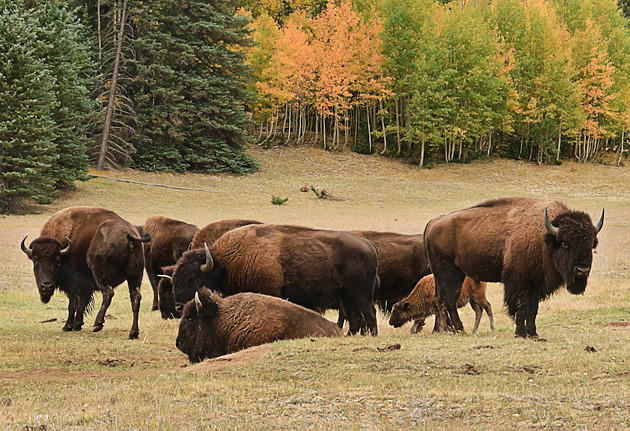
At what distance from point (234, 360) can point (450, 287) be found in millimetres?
4505

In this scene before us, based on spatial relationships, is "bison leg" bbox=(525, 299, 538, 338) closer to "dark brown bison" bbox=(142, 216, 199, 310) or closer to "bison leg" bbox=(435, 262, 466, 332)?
"bison leg" bbox=(435, 262, 466, 332)

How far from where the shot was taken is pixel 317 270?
11.1 meters

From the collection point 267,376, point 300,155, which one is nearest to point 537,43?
point 300,155

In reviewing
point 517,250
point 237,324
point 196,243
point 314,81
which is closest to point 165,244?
point 196,243

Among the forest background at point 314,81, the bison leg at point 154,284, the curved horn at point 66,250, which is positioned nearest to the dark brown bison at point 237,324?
the curved horn at point 66,250

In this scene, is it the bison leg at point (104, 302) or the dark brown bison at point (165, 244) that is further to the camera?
the dark brown bison at point (165, 244)

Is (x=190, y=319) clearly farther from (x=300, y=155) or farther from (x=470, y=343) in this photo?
(x=300, y=155)

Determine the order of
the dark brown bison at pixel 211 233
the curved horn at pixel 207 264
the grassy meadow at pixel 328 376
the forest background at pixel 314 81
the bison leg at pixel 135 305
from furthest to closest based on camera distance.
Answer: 1. the forest background at pixel 314 81
2. the dark brown bison at pixel 211 233
3. the bison leg at pixel 135 305
4. the curved horn at pixel 207 264
5. the grassy meadow at pixel 328 376

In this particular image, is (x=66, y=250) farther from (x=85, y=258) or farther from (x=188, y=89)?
(x=188, y=89)

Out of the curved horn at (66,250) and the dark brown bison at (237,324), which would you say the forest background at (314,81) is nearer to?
the curved horn at (66,250)

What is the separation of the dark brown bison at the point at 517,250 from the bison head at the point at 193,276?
3529 mm

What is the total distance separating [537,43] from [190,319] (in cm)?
5793

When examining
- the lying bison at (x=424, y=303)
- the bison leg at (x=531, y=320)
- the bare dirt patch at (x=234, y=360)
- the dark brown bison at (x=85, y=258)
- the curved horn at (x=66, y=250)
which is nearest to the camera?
the bare dirt patch at (x=234, y=360)

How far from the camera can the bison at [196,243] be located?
44.4 feet
